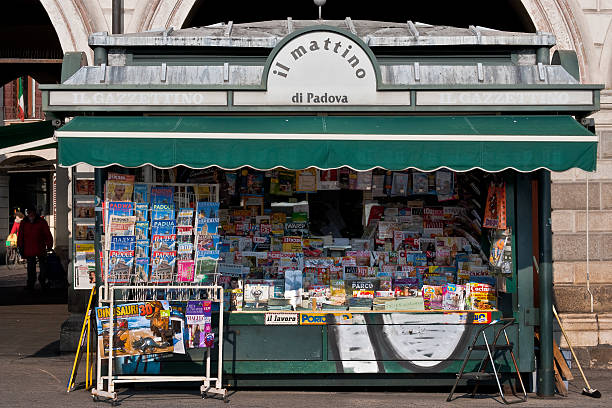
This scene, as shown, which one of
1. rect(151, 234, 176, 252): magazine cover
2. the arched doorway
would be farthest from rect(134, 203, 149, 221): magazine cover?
the arched doorway

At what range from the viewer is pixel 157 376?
7.88 meters

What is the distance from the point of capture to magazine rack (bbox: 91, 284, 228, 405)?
301 inches

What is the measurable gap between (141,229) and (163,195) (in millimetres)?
389

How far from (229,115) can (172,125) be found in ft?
2.09

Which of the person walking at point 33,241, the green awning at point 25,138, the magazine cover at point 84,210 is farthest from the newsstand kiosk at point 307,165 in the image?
the person walking at point 33,241

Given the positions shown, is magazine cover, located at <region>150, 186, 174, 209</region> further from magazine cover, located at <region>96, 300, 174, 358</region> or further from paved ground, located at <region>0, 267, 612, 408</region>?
paved ground, located at <region>0, 267, 612, 408</region>

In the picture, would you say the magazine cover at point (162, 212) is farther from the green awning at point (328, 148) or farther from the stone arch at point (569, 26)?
the stone arch at point (569, 26)

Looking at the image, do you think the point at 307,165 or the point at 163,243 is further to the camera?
the point at 163,243

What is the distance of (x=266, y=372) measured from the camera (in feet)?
26.5

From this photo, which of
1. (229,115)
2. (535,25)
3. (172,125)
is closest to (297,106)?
(229,115)

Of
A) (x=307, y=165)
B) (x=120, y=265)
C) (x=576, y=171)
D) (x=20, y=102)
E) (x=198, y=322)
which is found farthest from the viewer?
(x=20, y=102)

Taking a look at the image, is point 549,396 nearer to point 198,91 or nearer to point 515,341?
point 515,341

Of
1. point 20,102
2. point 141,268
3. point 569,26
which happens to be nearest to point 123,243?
point 141,268

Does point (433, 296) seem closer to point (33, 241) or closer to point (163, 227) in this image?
point (163, 227)
